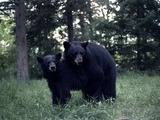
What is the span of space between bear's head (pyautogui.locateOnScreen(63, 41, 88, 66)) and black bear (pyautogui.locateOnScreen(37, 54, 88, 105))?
0.69 feet

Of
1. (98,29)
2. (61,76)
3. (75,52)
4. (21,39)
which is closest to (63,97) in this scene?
(61,76)

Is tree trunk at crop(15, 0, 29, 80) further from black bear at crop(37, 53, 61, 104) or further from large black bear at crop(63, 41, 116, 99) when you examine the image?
black bear at crop(37, 53, 61, 104)

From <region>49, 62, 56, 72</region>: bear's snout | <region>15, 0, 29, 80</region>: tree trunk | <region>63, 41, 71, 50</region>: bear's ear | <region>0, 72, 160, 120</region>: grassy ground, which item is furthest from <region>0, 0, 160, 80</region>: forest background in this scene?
<region>49, 62, 56, 72</region>: bear's snout

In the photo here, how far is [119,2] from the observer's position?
17844 millimetres

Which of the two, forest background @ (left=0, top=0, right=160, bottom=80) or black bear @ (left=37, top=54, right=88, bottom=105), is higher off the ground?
forest background @ (left=0, top=0, right=160, bottom=80)

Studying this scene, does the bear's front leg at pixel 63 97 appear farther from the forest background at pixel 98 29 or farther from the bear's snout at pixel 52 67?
the forest background at pixel 98 29

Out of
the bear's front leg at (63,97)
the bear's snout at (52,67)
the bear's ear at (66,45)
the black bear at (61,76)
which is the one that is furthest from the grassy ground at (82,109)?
the bear's ear at (66,45)

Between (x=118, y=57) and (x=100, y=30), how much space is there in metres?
2.53

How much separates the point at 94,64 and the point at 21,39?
862cm

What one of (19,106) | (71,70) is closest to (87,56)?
(71,70)

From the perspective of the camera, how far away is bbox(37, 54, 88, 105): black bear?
286 inches

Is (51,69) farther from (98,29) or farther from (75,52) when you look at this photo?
(98,29)

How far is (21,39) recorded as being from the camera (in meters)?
15.7

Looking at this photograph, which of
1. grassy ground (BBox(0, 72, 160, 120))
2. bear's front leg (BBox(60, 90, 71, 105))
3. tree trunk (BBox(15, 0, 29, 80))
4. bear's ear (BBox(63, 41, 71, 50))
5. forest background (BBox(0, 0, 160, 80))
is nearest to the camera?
grassy ground (BBox(0, 72, 160, 120))
